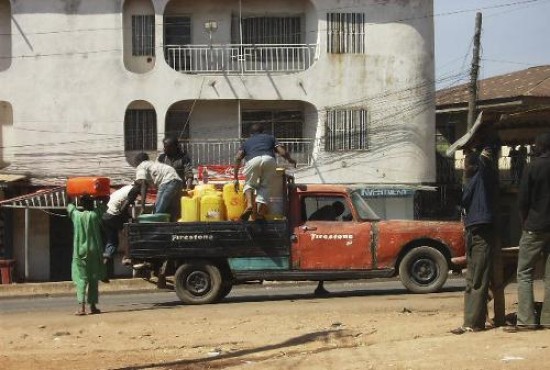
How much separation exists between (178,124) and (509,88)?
13558mm

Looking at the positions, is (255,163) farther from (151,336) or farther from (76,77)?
(76,77)

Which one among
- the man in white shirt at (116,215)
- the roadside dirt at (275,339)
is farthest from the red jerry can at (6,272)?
the roadside dirt at (275,339)

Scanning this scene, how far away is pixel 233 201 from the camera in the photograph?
14406mm

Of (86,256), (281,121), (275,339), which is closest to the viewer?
(275,339)

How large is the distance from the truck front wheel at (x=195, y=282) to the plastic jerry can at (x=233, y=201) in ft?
2.87

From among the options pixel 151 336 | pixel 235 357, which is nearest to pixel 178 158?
pixel 151 336

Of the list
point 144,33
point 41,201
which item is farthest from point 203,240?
point 144,33

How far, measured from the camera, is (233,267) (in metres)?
14.5

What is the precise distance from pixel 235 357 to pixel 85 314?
4.59 m

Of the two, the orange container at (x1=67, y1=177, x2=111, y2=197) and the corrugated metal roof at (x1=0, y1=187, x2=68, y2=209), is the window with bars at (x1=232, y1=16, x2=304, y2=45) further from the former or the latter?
the orange container at (x1=67, y1=177, x2=111, y2=197)

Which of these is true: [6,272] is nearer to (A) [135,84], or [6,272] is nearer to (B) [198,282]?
(A) [135,84]

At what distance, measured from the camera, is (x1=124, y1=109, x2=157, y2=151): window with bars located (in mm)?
30062

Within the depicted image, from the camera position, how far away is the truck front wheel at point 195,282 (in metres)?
14.5

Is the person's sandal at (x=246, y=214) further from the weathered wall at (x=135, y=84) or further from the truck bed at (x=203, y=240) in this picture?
the weathered wall at (x=135, y=84)
